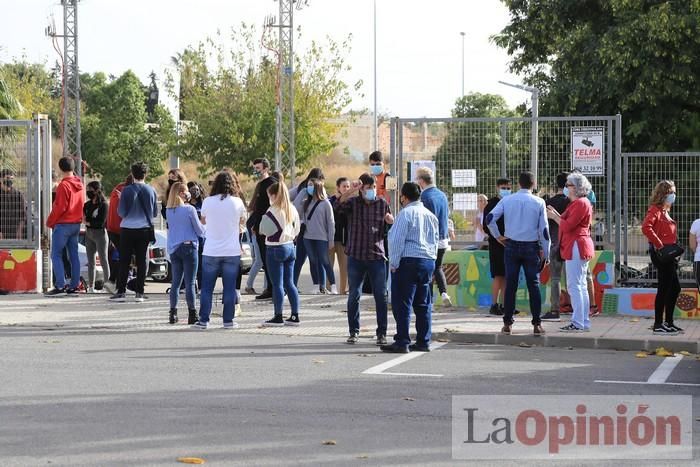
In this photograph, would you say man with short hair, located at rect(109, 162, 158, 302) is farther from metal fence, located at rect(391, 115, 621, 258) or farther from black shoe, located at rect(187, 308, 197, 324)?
metal fence, located at rect(391, 115, 621, 258)

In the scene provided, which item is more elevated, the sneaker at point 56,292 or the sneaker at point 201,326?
the sneaker at point 56,292

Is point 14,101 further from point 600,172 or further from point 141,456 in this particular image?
point 141,456

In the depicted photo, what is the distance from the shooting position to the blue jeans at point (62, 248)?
1858 centimetres

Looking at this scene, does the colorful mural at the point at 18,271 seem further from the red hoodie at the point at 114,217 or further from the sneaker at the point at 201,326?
the sneaker at the point at 201,326

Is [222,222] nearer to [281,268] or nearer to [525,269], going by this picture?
[281,268]

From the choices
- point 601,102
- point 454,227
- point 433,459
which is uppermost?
point 601,102

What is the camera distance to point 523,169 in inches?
685

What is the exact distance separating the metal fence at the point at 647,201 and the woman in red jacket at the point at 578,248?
2.10 metres

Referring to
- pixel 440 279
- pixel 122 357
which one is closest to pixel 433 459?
pixel 122 357

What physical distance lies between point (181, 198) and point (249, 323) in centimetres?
177

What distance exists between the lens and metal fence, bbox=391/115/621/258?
17.3m

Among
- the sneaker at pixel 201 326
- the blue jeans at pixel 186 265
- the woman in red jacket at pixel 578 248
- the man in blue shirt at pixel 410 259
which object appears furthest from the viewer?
the blue jeans at pixel 186 265

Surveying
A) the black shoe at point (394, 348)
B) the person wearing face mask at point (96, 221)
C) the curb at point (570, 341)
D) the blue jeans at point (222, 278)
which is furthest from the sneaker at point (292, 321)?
the person wearing face mask at point (96, 221)

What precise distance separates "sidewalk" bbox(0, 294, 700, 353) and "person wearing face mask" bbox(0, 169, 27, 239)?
4.40 ft
